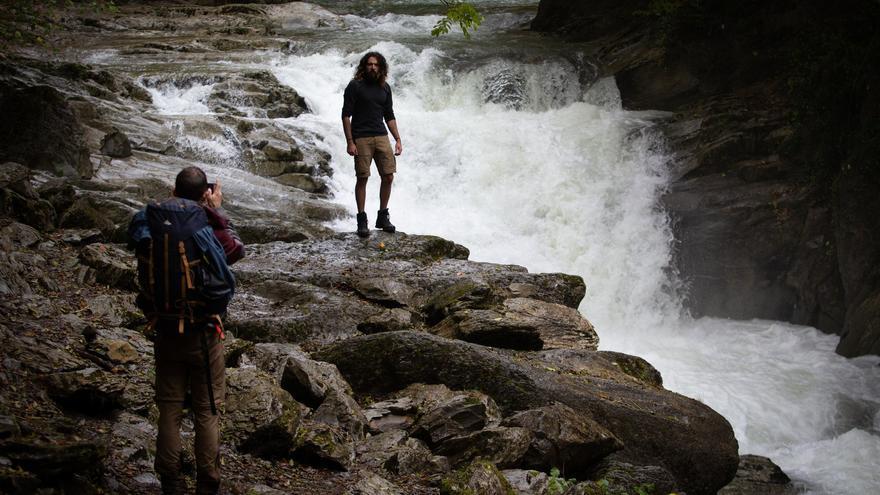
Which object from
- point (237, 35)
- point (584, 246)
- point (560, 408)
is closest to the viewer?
point (560, 408)

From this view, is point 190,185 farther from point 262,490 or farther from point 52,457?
point 262,490

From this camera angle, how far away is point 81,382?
429 cm

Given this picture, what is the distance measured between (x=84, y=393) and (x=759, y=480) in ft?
22.3

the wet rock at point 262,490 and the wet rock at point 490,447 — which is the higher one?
the wet rock at point 262,490

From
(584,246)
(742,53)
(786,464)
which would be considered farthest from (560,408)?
(742,53)

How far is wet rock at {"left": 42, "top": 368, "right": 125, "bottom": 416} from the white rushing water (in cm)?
696

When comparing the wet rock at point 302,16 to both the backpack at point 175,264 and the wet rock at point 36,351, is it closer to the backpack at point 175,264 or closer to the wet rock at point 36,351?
the wet rock at point 36,351

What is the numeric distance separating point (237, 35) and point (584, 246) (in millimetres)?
15802

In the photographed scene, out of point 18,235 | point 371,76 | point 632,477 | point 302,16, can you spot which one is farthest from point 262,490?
point 302,16

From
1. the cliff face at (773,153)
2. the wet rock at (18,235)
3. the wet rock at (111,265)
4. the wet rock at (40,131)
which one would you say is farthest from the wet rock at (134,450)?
the cliff face at (773,153)

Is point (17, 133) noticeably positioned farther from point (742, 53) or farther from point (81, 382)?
point (742, 53)

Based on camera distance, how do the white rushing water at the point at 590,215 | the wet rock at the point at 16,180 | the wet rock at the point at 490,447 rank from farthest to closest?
the white rushing water at the point at 590,215
the wet rock at the point at 16,180
the wet rock at the point at 490,447

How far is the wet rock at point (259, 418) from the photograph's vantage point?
4.59m

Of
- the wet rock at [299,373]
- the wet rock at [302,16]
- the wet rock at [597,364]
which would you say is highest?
the wet rock at [302,16]
